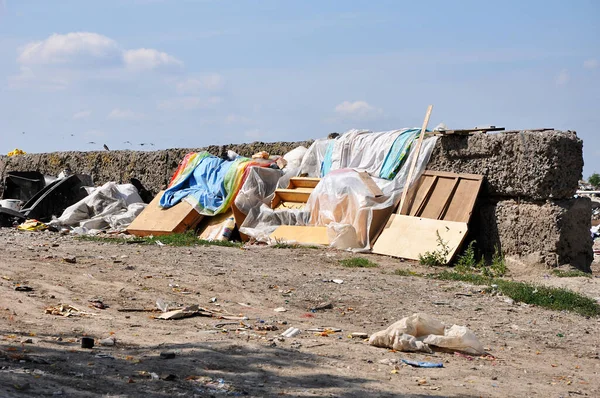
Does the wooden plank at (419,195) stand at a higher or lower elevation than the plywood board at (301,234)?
higher

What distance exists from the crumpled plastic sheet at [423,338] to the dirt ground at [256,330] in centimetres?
9

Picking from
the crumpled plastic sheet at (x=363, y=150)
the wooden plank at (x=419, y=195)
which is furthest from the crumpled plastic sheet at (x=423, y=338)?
the crumpled plastic sheet at (x=363, y=150)

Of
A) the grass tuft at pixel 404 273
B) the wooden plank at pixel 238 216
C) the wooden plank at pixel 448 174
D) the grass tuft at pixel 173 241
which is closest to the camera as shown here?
the grass tuft at pixel 404 273

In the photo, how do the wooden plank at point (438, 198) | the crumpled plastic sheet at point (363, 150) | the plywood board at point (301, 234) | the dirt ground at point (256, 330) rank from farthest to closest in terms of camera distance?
the crumpled plastic sheet at point (363, 150)
the plywood board at point (301, 234)
the wooden plank at point (438, 198)
the dirt ground at point (256, 330)

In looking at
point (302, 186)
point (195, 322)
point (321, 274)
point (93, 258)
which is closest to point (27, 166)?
point (302, 186)

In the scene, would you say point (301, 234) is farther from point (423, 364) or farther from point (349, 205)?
point (423, 364)

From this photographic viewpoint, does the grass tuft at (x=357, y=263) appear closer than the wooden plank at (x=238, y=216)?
Yes

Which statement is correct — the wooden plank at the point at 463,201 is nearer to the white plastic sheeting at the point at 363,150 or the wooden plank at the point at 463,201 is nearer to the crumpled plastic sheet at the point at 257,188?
the white plastic sheeting at the point at 363,150

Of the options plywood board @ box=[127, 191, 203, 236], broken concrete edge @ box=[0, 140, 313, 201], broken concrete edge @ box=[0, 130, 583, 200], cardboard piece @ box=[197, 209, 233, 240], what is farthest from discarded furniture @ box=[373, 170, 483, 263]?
plywood board @ box=[127, 191, 203, 236]

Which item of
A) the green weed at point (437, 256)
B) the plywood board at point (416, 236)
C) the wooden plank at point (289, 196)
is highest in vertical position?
the wooden plank at point (289, 196)

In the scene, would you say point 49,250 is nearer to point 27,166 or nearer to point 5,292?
point 5,292

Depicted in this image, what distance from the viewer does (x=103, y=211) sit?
1355 centimetres

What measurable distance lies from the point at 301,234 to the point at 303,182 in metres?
1.19

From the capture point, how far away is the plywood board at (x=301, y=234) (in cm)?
1044
